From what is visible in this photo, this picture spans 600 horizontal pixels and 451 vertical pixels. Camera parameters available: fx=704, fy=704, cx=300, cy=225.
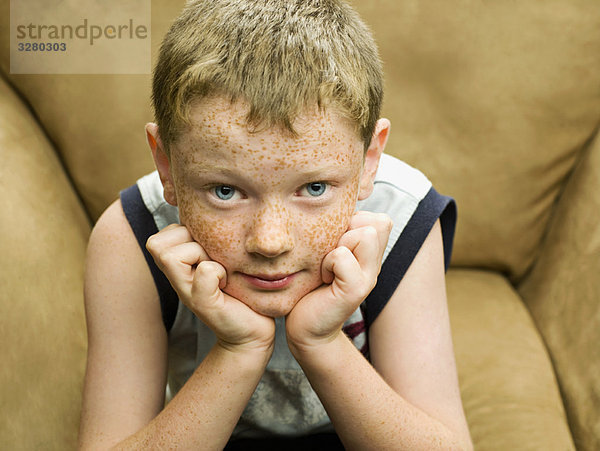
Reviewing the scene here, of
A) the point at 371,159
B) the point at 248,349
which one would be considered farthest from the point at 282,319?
the point at 371,159

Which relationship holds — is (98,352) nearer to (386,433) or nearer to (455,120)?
(386,433)

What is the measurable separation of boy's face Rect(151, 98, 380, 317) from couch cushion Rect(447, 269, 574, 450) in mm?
472

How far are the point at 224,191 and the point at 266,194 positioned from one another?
5 centimetres

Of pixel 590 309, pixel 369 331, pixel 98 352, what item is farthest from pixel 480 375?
pixel 98 352

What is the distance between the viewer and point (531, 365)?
118cm

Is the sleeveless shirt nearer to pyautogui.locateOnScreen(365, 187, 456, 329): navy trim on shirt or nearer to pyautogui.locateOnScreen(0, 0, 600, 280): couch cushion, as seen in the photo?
pyautogui.locateOnScreen(365, 187, 456, 329): navy trim on shirt

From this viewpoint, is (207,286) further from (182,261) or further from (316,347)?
(316,347)

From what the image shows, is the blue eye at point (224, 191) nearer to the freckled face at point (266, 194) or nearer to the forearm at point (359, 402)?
the freckled face at point (266, 194)

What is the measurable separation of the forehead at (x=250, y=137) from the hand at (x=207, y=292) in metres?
0.11

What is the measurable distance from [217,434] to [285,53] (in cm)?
44

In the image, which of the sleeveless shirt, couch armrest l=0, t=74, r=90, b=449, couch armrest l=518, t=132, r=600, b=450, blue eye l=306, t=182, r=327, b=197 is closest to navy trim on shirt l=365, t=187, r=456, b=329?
the sleeveless shirt

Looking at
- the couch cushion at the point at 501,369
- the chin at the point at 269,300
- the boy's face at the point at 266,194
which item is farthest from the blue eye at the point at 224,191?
the couch cushion at the point at 501,369

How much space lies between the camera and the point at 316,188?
74 centimetres

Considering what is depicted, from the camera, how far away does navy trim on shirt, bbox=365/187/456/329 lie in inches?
36.9
